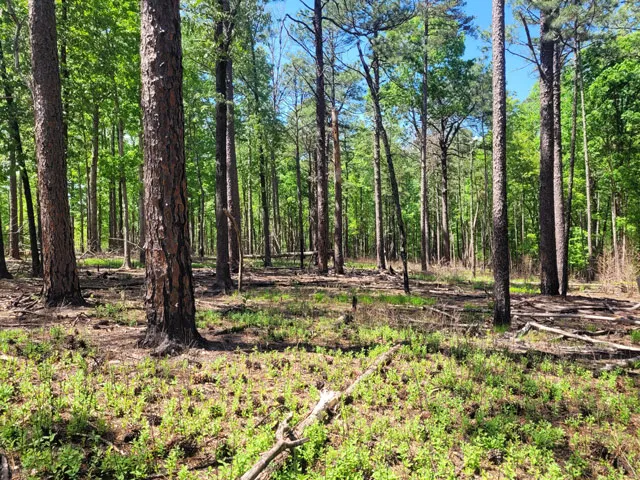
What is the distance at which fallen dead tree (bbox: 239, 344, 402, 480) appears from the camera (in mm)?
2785

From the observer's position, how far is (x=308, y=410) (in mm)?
3842

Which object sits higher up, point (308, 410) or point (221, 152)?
point (221, 152)

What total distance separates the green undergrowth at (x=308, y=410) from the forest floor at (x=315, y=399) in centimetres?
2

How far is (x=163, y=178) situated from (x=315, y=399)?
136 inches

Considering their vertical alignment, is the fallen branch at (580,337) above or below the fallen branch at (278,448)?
below

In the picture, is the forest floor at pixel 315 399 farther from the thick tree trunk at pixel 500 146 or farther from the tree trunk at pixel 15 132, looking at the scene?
the tree trunk at pixel 15 132

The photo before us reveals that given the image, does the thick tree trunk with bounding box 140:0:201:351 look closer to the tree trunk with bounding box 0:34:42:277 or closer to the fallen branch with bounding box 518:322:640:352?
the fallen branch with bounding box 518:322:640:352

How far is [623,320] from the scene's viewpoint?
7938 mm

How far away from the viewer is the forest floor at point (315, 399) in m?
3.04

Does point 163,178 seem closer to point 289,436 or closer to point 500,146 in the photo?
point 289,436

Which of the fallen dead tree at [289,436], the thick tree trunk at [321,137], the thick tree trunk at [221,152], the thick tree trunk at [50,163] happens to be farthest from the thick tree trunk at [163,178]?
the thick tree trunk at [321,137]

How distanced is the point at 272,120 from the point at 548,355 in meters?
15.5

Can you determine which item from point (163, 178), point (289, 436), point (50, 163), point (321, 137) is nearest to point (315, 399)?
point (289, 436)

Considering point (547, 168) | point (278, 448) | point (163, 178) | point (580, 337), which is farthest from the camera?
point (547, 168)
